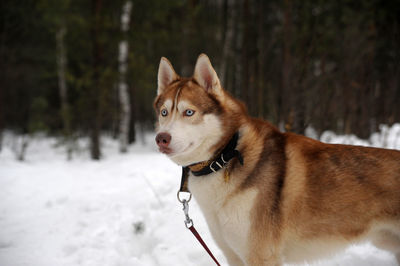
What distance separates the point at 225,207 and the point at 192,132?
0.59 meters

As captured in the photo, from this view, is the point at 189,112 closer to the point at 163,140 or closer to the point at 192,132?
the point at 192,132

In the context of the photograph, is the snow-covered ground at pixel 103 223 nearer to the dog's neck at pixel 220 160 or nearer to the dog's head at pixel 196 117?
the dog's neck at pixel 220 160

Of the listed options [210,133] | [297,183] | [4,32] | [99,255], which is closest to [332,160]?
[297,183]

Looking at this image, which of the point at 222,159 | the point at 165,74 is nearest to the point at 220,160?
the point at 222,159

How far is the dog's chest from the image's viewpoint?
5.79 ft

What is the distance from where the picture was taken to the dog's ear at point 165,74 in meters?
2.25

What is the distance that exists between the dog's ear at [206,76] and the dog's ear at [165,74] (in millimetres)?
311

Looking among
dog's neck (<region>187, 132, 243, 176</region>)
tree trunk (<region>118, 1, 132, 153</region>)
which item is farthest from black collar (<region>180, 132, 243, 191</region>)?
tree trunk (<region>118, 1, 132, 153</region>)

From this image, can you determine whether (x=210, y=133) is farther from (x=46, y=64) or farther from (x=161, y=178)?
(x=46, y=64)

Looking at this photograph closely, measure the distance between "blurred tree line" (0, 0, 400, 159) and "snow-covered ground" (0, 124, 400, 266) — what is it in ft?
8.56

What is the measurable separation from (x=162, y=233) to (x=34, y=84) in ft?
69.0

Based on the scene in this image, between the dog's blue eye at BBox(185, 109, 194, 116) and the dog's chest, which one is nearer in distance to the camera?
the dog's chest

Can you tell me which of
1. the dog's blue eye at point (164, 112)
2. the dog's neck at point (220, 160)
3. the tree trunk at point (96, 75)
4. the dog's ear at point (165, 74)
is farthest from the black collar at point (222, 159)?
the tree trunk at point (96, 75)

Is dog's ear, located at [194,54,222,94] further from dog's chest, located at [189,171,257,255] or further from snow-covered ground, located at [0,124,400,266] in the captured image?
snow-covered ground, located at [0,124,400,266]
